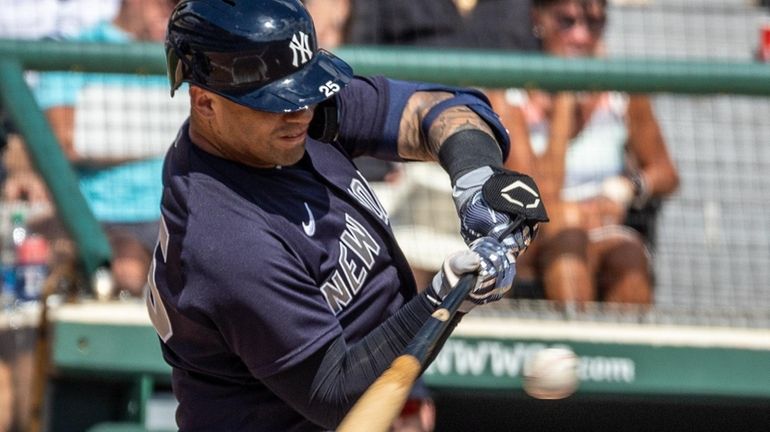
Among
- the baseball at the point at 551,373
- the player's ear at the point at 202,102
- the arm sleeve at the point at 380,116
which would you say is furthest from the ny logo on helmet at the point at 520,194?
the baseball at the point at 551,373

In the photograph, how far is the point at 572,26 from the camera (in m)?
4.66

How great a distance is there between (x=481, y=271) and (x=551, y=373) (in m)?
1.28

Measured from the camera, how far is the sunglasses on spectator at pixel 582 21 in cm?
465

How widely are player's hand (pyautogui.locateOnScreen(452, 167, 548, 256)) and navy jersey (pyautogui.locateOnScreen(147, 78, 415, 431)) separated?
23cm

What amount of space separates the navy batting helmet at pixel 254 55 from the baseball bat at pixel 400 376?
17.5 inches

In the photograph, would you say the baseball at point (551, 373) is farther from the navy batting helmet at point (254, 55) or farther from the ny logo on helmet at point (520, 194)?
the navy batting helmet at point (254, 55)

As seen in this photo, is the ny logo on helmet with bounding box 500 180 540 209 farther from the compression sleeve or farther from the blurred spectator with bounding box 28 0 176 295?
the blurred spectator with bounding box 28 0 176 295

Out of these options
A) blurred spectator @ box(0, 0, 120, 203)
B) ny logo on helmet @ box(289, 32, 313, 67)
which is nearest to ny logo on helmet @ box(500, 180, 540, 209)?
ny logo on helmet @ box(289, 32, 313, 67)

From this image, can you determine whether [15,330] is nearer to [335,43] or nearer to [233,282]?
[335,43]

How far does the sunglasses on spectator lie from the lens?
15.3ft

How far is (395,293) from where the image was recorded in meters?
2.55

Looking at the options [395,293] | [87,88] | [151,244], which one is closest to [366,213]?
[395,293]

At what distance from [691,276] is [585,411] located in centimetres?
65

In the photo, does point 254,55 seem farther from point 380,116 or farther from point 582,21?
point 582,21
